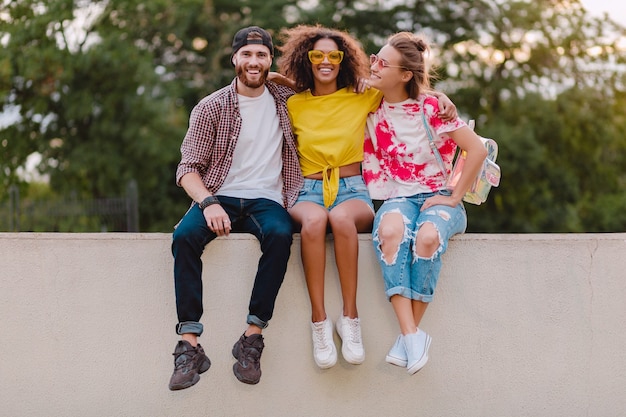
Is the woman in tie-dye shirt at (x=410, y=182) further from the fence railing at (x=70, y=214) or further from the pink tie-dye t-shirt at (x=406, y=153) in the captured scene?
the fence railing at (x=70, y=214)

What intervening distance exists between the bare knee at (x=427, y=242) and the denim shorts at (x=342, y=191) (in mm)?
428

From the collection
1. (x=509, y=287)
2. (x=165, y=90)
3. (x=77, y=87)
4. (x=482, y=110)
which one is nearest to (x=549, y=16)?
(x=482, y=110)

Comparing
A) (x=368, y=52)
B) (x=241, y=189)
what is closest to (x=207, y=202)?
(x=241, y=189)

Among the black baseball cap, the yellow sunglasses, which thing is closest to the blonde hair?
the yellow sunglasses

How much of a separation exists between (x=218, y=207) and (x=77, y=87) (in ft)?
33.9

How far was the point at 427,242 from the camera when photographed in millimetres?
3205

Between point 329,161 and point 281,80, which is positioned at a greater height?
point 281,80

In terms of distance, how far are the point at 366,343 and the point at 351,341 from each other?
17 cm

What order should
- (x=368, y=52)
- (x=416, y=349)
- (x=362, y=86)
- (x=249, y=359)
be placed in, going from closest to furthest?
(x=416, y=349) < (x=249, y=359) < (x=362, y=86) < (x=368, y=52)

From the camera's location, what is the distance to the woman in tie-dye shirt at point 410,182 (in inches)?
127

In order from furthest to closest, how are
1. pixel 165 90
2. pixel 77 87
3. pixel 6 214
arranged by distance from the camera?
pixel 165 90 → pixel 77 87 → pixel 6 214

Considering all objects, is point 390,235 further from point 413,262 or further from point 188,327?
point 188,327

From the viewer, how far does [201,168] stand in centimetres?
356

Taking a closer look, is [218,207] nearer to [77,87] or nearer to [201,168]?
[201,168]
